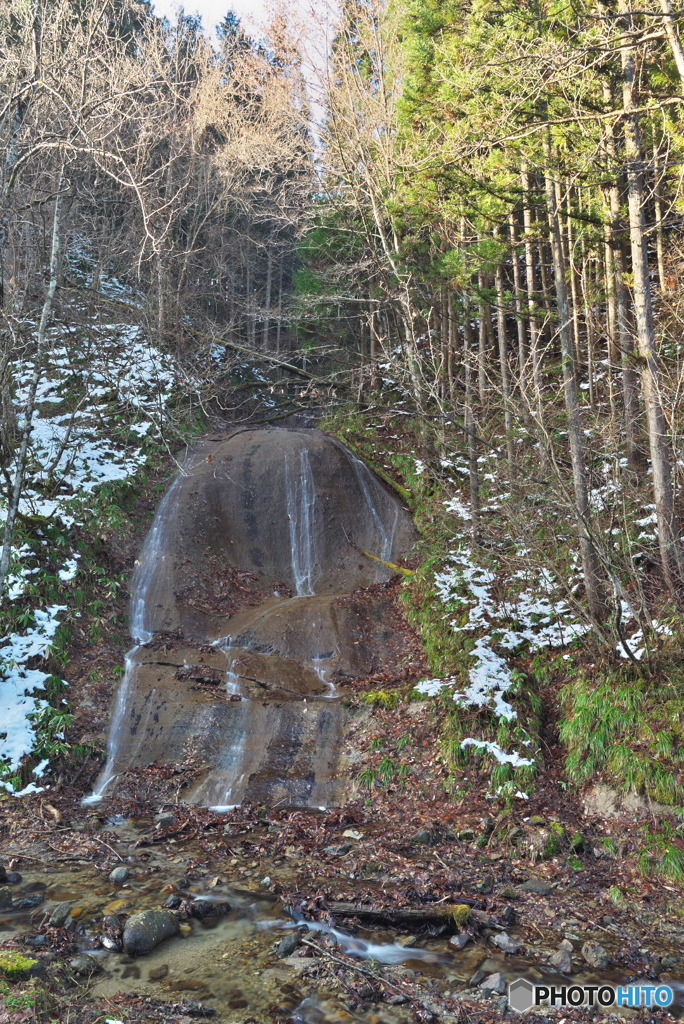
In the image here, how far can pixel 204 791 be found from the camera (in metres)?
9.34

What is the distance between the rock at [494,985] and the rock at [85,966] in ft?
10.4

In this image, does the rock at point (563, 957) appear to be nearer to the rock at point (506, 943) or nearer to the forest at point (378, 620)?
the forest at point (378, 620)

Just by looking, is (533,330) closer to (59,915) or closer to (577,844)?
(577,844)

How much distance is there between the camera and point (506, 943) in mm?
6156

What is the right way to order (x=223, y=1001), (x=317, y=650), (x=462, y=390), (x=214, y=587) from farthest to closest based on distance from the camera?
(x=462, y=390) < (x=214, y=587) < (x=317, y=650) < (x=223, y=1001)

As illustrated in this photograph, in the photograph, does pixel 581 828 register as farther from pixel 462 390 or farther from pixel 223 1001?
pixel 462 390

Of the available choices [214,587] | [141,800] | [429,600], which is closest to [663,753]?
[429,600]

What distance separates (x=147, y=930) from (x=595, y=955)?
3.99m

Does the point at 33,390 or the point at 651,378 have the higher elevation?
the point at 33,390

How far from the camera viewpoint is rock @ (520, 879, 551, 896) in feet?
23.2

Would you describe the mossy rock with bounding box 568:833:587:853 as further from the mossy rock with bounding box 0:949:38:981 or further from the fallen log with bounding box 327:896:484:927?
the mossy rock with bounding box 0:949:38:981

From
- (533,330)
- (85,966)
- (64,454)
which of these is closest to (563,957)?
(85,966)

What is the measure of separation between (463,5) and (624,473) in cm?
958

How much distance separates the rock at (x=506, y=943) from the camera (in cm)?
608
